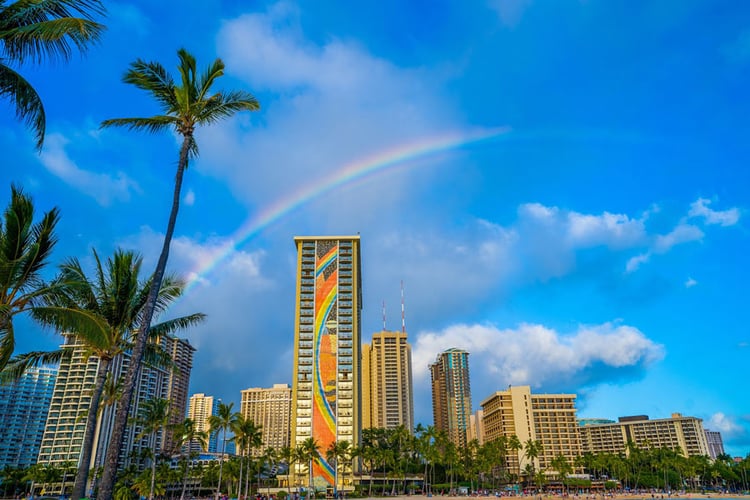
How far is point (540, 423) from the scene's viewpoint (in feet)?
529

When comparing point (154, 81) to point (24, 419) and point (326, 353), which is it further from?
point (24, 419)

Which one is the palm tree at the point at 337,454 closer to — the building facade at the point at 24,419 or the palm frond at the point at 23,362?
the palm frond at the point at 23,362

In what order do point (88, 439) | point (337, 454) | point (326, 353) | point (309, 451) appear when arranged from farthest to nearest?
1. point (326, 353)
2. point (337, 454)
3. point (309, 451)
4. point (88, 439)

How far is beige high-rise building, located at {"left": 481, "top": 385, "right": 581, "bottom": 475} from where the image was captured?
15762 cm

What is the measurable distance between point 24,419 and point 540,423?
163 m

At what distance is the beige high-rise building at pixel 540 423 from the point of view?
15762 cm

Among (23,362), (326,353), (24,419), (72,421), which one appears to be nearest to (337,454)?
(326,353)

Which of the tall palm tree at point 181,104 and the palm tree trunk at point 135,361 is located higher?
the tall palm tree at point 181,104

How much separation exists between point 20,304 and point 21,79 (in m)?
7.07

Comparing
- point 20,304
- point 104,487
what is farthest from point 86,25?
point 104,487

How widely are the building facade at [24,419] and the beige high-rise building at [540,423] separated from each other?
142791 mm

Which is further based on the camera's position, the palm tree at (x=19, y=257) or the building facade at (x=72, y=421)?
the building facade at (x=72, y=421)

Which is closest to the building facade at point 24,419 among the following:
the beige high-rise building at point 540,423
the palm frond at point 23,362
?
the beige high-rise building at point 540,423

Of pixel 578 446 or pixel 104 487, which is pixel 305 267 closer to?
pixel 578 446
